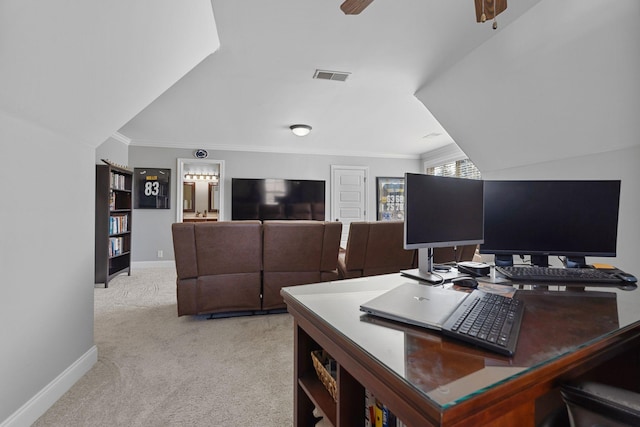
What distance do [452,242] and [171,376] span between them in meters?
1.90

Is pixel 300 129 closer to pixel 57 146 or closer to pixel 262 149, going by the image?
pixel 262 149

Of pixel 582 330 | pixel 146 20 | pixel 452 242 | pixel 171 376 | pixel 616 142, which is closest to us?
pixel 582 330

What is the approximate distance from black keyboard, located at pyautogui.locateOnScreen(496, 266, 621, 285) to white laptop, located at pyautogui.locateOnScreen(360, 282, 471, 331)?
60 cm

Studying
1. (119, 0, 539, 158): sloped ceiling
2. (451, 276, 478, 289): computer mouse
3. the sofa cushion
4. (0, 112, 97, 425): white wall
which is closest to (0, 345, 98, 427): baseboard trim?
(0, 112, 97, 425): white wall

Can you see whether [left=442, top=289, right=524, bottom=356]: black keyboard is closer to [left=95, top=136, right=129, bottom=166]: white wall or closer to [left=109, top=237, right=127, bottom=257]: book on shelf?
[left=109, top=237, right=127, bottom=257]: book on shelf

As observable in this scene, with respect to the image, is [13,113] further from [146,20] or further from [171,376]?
[171,376]

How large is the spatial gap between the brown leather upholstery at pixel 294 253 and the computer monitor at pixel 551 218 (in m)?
1.69

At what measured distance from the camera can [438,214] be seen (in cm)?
146

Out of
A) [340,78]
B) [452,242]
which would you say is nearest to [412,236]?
[452,242]

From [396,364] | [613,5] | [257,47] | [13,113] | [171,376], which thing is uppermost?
[257,47]

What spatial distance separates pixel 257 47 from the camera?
2605mm

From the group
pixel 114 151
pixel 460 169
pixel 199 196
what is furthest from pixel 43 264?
pixel 199 196

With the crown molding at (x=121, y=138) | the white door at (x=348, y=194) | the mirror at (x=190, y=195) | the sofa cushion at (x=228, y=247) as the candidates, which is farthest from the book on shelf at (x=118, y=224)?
the white door at (x=348, y=194)

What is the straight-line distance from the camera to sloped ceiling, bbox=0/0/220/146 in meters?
1.21
